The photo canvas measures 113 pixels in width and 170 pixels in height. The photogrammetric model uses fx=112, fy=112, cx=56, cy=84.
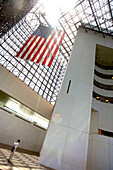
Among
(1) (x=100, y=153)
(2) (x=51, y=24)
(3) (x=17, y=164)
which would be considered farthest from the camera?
(2) (x=51, y=24)

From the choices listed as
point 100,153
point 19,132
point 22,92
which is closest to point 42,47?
point 22,92

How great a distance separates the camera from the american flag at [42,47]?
10.1m

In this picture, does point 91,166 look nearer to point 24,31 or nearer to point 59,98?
point 59,98

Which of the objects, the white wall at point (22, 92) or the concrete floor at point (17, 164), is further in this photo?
the white wall at point (22, 92)

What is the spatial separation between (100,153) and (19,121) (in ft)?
34.8

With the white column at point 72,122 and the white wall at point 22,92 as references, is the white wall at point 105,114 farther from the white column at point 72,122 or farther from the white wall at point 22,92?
the white wall at point 22,92

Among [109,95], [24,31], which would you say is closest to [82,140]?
[109,95]

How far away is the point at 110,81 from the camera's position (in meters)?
17.0

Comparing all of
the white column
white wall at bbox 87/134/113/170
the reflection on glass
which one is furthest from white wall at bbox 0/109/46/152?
white wall at bbox 87/134/113/170

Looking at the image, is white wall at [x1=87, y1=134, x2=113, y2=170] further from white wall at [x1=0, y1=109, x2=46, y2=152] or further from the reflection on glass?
the reflection on glass

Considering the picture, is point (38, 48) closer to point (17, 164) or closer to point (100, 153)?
point (17, 164)

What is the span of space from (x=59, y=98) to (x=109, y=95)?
9.50 metres

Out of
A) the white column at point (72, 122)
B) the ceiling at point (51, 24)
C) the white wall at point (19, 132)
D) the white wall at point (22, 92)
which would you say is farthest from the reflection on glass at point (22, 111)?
the white column at point (72, 122)

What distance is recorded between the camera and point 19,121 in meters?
15.4
